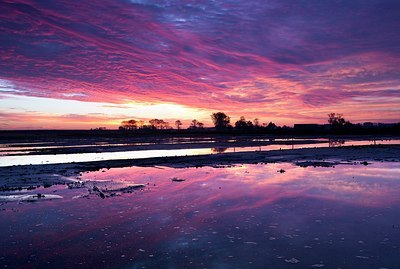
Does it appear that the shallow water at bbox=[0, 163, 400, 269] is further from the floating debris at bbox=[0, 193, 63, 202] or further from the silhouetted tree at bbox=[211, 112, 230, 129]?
the silhouetted tree at bbox=[211, 112, 230, 129]

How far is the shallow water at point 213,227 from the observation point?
8414mm

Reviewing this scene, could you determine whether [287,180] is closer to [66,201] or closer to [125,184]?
[125,184]

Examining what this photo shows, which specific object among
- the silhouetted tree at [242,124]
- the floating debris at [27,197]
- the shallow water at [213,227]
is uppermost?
the silhouetted tree at [242,124]

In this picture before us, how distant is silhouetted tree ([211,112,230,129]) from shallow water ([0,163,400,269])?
6671 inches

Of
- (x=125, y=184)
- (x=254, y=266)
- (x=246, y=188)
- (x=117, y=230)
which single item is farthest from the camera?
(x=125, y=184)

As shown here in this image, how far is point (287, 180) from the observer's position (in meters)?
20.2

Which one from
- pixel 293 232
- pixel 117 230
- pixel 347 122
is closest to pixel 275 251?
pixel 293 232

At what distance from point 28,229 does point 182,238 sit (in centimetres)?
539

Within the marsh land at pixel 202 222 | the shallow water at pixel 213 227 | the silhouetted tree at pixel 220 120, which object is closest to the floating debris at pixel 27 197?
the marsh land at pixel 202 222

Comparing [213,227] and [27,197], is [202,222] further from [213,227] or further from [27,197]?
[27,197]

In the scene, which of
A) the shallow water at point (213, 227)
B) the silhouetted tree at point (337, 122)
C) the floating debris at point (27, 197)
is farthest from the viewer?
the silhouetted tree at point (337, 122)

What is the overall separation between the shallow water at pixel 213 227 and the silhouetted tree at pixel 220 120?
169 m

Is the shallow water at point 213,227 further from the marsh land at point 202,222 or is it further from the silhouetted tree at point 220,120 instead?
the silhouetted tree at point 220,120

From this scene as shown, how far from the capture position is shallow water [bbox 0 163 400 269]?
27.6 ft
